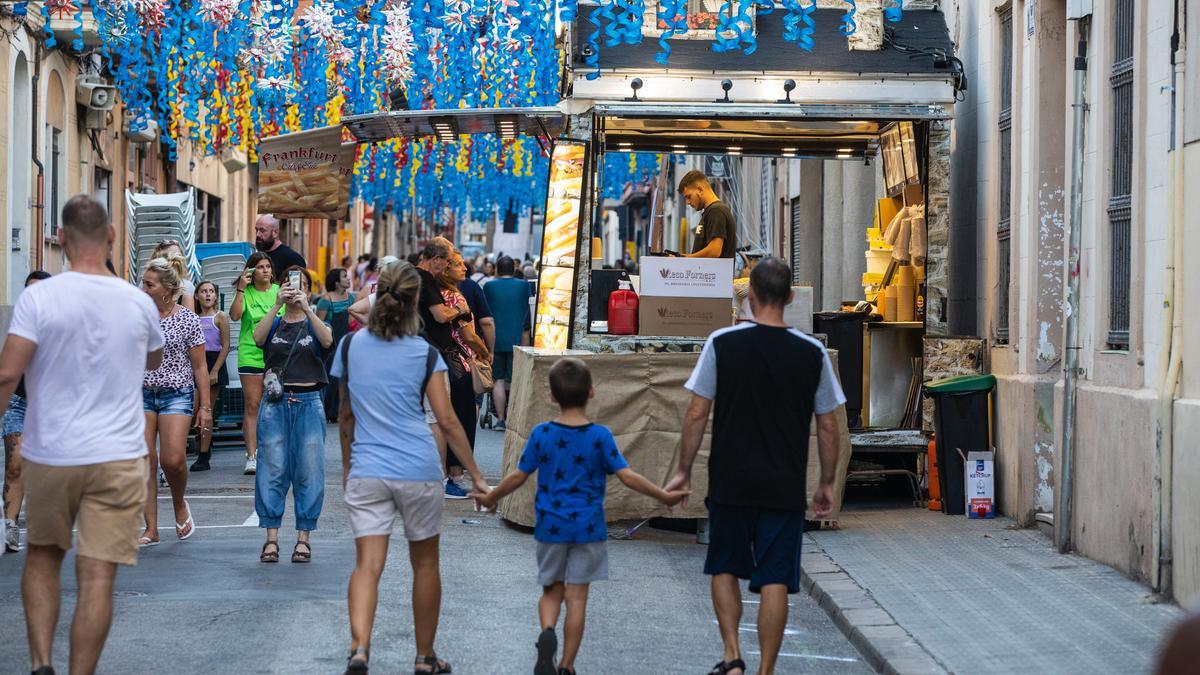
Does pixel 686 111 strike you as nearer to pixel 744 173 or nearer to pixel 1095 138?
pixel 1095 138

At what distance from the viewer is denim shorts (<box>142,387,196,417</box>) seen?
35.4 feet

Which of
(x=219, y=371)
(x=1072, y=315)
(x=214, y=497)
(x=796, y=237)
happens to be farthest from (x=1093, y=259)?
Answer: (x=796, y=237)

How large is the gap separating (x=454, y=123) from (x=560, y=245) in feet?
7.81

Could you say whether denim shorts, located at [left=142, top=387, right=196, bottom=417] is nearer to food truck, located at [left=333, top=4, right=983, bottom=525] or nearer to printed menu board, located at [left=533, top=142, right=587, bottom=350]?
food truck, located at [left=333, top=4, right=983, bottom=525]

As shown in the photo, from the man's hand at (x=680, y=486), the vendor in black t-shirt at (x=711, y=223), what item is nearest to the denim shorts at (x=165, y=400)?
the man's hand at (x=680, y=486)

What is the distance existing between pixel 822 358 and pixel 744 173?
23.8 metres

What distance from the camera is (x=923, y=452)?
1383 cm

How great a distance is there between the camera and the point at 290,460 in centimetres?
1070

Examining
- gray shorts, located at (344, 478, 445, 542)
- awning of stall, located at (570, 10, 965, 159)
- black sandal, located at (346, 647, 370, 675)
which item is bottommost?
black sandal, located at (346, 647, 370, 675)

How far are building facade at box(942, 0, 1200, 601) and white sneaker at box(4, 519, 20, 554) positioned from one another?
659 centimetres

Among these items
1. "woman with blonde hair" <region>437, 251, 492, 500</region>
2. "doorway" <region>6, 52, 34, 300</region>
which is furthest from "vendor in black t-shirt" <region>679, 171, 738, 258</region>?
"doorway" <region>6, 52, 34, 300</region>

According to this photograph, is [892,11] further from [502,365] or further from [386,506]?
[386,506]

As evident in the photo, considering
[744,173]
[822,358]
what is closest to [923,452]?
[822,358]

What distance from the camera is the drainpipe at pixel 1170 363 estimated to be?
9273 millimetres
